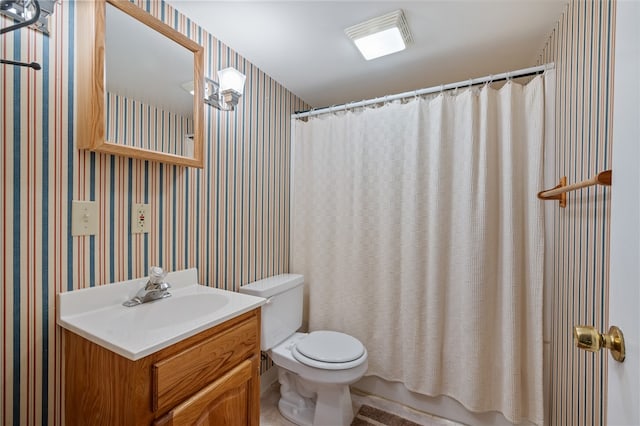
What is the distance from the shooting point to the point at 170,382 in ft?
2.87

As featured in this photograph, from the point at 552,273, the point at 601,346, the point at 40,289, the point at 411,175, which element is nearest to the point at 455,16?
the point at 411,175

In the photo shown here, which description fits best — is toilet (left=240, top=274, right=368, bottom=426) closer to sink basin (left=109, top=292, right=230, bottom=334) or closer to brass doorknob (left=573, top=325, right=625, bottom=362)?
sink basin (left=109, top=292, right=230, bottom=334)

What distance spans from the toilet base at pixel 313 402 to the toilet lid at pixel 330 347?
0.16m

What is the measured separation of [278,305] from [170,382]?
97 centimetres

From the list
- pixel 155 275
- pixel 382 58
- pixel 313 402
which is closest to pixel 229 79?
pixel 382 58

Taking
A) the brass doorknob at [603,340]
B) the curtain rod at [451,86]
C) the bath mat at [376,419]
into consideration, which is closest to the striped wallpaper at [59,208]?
the curtain rod at [451,86]

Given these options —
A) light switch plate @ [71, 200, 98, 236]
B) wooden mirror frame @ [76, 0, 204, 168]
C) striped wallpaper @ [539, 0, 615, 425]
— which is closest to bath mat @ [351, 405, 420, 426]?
striped wallpaper @ [539, 0, 615, 425]

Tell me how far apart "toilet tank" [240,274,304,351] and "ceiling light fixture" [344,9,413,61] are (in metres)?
1.51

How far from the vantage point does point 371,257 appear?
1958 millimetres

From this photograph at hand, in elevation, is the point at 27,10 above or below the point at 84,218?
above

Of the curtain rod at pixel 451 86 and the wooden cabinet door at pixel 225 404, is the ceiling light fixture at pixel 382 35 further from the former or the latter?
the wooden cabinet door at pixel 225 404

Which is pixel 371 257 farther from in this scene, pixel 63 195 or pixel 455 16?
pixel 63 195

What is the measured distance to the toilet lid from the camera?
1.58 m

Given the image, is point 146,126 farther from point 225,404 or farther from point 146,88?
point 225,404
